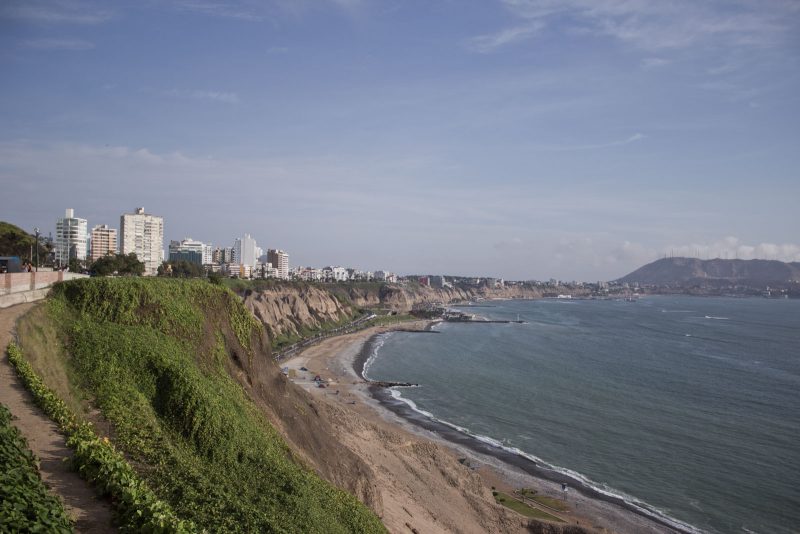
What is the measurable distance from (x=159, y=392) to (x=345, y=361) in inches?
2368

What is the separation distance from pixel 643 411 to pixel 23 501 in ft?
181

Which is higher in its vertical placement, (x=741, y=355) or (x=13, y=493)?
(x=13, y=493)

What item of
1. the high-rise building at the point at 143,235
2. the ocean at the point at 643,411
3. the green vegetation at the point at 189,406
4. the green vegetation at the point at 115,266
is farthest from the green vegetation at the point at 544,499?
the high-rise building at the point at 143,235

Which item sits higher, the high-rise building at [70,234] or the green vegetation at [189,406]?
the high-rise building at [70,234]

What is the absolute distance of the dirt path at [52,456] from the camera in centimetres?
949

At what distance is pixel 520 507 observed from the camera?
31203 mm

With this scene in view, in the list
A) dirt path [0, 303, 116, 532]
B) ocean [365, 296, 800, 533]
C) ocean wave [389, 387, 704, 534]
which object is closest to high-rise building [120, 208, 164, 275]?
ocean [365, 296, 800, 533]

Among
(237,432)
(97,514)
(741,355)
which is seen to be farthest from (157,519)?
(741,355)

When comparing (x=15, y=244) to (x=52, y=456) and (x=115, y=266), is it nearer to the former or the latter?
(x=115, y=266)

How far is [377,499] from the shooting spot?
2505 centimetres

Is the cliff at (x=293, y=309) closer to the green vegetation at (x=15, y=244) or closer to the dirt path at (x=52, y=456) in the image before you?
the green vegetation at (x=15, y=244)

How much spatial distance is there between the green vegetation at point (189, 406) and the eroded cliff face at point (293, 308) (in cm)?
6007

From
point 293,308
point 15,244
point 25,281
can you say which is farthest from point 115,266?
point 293,308

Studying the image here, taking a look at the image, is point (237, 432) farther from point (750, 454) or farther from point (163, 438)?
point (750, 454)
